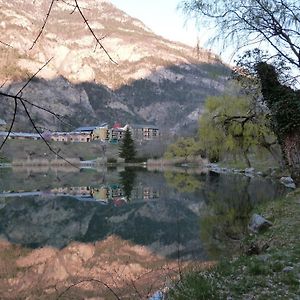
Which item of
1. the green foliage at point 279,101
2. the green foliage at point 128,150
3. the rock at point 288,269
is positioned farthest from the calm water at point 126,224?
the green foliage at point 128,150

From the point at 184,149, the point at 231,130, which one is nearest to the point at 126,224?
the point at 231,130

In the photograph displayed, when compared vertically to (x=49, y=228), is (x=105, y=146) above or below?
above

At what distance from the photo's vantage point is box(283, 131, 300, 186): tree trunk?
10.8 m

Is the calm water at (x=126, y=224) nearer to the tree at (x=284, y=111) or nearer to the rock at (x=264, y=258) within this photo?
the tree at (x=284, y=111)

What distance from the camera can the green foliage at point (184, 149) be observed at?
66.1 meters

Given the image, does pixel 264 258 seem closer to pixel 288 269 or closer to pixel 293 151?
pixel 288 269

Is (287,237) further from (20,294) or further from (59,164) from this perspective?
(59,164)

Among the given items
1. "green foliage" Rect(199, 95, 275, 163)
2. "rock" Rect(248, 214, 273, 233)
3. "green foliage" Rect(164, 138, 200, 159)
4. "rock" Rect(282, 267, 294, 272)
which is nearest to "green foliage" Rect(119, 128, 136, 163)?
"green foliage" Rect(164, 138, 200, 159)

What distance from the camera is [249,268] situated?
6.16 m

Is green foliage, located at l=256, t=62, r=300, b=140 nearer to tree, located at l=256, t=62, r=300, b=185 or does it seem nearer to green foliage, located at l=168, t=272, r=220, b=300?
tree, located at l=256, t=62, r=300, b=185

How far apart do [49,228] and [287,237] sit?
33.8 ft

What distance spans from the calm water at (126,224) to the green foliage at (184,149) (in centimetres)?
3923

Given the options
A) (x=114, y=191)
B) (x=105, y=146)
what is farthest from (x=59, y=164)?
(x=114, y=191)

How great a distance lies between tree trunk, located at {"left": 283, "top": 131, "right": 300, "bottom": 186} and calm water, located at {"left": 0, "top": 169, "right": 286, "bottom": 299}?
103 inches
